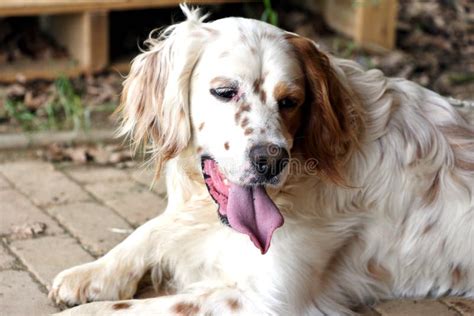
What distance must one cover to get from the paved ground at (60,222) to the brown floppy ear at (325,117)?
649 mm

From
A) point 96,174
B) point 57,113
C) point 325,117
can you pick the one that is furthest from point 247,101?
point 57,113

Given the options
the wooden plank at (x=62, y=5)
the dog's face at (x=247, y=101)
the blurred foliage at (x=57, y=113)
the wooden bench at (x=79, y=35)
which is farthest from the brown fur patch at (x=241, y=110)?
the wooden plank at (x=62, y=5)

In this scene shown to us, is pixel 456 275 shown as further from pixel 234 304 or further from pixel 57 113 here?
pixel 57 113

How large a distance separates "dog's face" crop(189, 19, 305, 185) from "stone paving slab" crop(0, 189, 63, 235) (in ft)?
3.97

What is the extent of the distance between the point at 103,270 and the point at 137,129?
0.61 metres

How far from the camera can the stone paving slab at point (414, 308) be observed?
12.4 feet

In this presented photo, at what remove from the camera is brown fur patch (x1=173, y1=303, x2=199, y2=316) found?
3.53 meters

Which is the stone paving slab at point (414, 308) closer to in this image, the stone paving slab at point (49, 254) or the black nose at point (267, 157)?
the black nose at point (267, 157)

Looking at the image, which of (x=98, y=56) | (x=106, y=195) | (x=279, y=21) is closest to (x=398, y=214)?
(x=106, y=195)

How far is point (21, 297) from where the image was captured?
3807 millimetres

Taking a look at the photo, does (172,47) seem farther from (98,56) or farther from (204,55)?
(98,56)

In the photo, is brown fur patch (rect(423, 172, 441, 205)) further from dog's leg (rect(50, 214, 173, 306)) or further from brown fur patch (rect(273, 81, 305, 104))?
dog's leg (rect(50, 214, 173, 306))

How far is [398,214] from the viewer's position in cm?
384

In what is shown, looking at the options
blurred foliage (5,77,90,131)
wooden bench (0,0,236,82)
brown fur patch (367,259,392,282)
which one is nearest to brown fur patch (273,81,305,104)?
brown fur patch (367,259,392,282)
